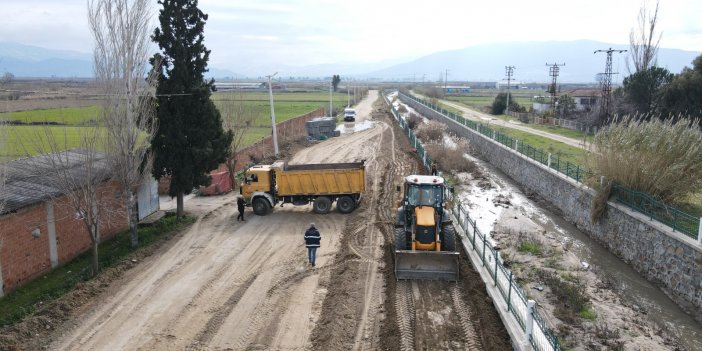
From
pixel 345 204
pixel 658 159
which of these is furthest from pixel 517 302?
pixel 345 204

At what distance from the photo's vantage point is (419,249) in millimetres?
15609

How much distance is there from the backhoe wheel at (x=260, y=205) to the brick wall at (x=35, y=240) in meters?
6.06

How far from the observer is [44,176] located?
16266 millimetres

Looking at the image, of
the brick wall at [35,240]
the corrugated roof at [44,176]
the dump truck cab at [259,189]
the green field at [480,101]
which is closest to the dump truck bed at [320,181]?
the dump truck cab at [259,189]

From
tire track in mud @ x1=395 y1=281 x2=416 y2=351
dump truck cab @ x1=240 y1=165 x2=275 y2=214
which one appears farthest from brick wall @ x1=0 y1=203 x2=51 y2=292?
tire track in mud @ x1=395 y1=281 x2=416 y2=351

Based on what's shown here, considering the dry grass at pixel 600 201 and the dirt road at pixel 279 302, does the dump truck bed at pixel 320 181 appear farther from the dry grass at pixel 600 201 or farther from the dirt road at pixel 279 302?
the dry grass at pixel 600 201

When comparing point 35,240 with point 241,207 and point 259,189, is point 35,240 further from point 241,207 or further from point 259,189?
point 259,189

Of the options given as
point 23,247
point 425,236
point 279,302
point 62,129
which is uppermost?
point 62,129

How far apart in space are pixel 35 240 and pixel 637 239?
19.0 m

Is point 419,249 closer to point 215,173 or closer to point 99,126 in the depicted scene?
point 99,126

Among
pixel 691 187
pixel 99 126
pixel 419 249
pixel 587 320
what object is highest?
pixel 99 126

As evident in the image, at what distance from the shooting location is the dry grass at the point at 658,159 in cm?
1733

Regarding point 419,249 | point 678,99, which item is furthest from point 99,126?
point 678,99

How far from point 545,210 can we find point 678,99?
18.5m
